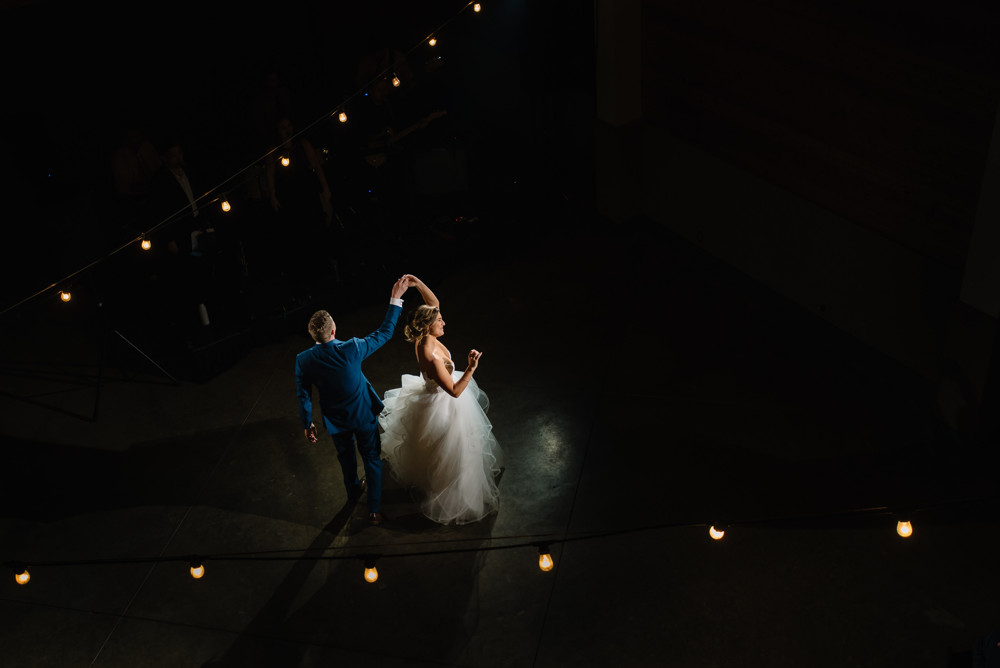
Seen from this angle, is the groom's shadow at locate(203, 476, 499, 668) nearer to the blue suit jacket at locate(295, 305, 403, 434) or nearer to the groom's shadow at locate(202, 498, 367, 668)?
the groom's shadow at locate(202, 498, 367, 668)

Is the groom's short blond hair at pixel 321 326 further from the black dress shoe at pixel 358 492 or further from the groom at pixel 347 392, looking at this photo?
the black dress shoe at pixel 358 492

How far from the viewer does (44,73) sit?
881cm

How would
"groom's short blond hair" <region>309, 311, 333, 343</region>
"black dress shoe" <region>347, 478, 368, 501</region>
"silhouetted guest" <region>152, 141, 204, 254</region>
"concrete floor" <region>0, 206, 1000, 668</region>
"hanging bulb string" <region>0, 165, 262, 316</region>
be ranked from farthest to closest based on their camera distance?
→ "silhouetted guest" <region>152, 141, 204, 254</region> → "black dress shoe" <region>347, 478, 368, 501</region> → "groom's short blond hair" <region>309, 311, 333, 343</region> → "concrete floor" <region>0, 206, 1000, 668</region> → "hanging bulb string" <region>0, 165, 262, 316</region>

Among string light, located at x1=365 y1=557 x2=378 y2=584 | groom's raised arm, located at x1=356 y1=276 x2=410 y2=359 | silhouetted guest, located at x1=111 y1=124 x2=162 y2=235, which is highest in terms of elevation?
silhouetted guest, located at x1=111 y1=124 x2=162 y2=235

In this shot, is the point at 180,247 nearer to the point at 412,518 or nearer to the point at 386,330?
the point at 386,330

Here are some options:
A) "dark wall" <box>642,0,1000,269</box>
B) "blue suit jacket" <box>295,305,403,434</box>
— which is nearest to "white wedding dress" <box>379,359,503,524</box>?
"blue suit jacket" <box>295,305,403,434</box>

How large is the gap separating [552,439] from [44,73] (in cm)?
647

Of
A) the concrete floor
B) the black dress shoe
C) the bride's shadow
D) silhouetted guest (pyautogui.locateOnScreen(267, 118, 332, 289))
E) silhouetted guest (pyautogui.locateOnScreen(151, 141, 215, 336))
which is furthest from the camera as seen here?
silhouetted guest (pyautogui.locateOnScreen(267, 118, 332, 289))

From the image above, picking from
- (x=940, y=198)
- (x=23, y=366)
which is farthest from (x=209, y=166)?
(x=940, y=198)

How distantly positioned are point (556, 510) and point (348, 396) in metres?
1.63

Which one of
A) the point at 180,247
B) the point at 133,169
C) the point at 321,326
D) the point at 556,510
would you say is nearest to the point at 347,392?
the point at 321,326

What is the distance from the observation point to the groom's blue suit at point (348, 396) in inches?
214

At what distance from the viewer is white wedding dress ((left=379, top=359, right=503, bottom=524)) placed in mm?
5750

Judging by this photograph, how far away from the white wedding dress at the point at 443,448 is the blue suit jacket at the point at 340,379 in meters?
0.30
